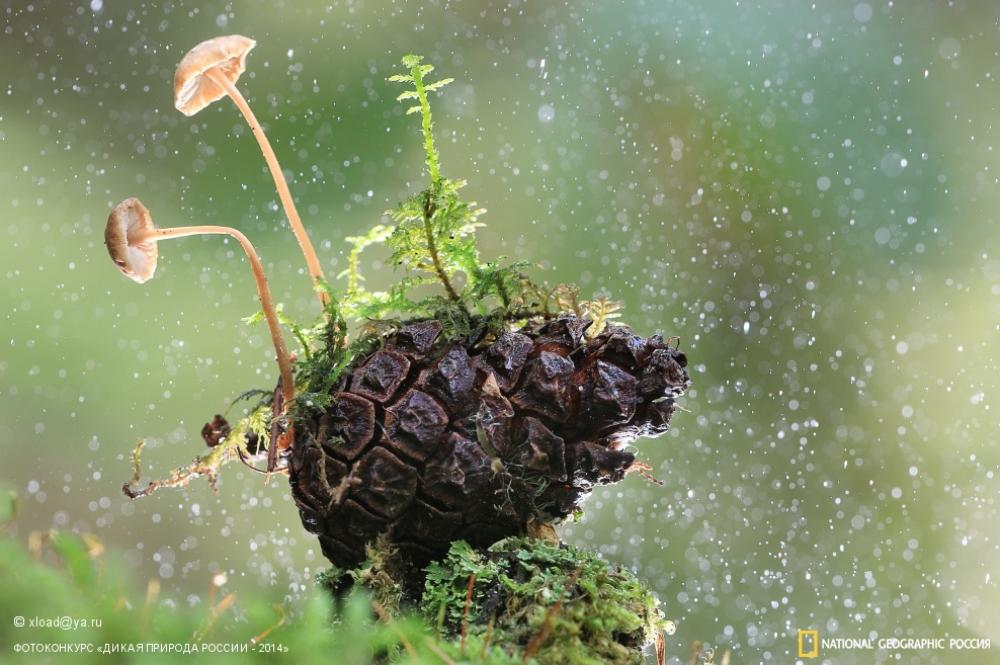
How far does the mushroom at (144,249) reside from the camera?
542 mm

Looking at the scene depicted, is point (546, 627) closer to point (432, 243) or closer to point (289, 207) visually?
point (432, 243)

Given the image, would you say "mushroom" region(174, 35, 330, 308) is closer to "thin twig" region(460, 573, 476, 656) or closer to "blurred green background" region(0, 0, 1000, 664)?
"thin twig" region(460, 573, 476, 656)

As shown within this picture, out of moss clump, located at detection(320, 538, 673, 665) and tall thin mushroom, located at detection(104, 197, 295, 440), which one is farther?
tall thin mushroom, located at detection(104, 197, 295, 440)

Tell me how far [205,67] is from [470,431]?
375 millimetres

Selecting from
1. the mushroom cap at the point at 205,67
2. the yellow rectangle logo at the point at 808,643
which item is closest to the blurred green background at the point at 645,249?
the yellow rectangle logo at the point at 808,643

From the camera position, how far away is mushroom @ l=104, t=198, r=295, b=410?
542mm

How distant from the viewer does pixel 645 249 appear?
1101 mm

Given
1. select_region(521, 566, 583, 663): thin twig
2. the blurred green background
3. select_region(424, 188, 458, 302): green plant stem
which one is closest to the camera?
select_region(521, 566, 583, 663): thin twig

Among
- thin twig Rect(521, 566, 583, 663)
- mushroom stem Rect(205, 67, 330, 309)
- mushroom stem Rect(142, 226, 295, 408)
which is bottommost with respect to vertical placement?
thin twig Rect(521, 566, 583, 663)

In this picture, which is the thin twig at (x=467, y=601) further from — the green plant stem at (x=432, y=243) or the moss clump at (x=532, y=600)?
the green plant stem at (x=432, y=243)

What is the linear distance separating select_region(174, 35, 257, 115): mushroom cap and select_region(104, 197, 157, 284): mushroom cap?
127 mm

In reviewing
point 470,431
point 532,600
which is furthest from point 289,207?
point 532,600

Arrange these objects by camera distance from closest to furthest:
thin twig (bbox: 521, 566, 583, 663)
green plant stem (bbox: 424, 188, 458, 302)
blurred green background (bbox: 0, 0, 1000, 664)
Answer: thin twig (bbox: 521, 566, 583, 663)
green plant stem (bbox: 424, 188, 458, 302)
blurred green background (bbox: 0, 0, 1000, 664)

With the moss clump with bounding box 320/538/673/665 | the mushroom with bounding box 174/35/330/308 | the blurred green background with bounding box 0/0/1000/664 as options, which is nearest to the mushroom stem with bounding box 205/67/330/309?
the mushroom with bounding box 174/35/330/308
